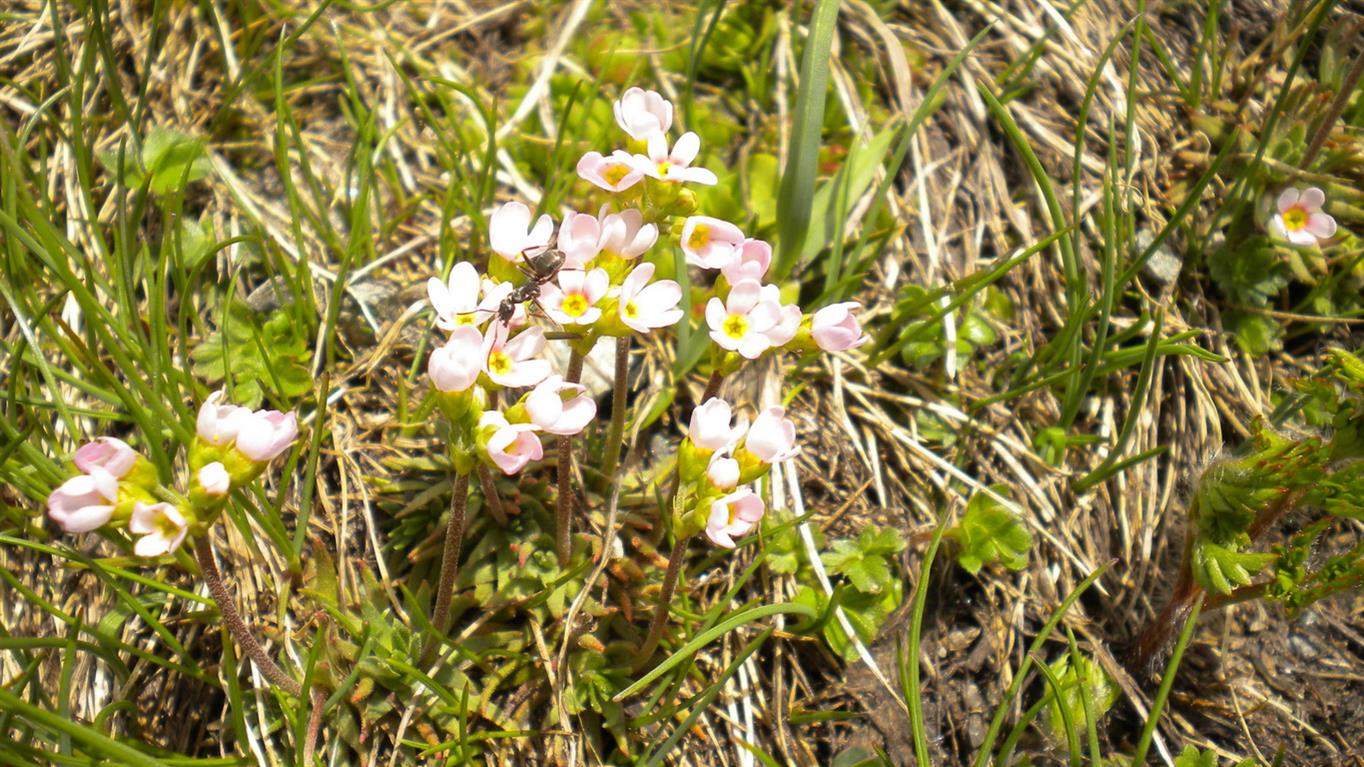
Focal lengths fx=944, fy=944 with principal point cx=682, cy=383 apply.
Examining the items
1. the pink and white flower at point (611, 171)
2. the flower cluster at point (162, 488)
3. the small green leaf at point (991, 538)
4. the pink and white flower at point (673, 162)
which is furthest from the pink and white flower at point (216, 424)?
the small green leaf at point (991, 538)

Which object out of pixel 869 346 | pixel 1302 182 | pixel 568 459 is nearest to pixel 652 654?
pixel 568 459

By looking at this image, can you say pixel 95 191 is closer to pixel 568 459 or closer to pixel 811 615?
pixel 568 459

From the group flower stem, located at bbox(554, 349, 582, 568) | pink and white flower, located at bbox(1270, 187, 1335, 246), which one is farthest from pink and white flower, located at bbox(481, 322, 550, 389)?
pink and white flower, located at bbox(1270, 187, 1335, 246)

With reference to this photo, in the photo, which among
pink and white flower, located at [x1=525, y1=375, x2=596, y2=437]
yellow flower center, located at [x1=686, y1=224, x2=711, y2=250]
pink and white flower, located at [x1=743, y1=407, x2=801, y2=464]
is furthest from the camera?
yellow flower center, located at [x1=686, y1=224, x2=711, y2=250]

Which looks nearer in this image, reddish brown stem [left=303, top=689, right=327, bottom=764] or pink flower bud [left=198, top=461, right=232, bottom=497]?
pink flower bud [left=198, top=461, right=232, bottom=497]

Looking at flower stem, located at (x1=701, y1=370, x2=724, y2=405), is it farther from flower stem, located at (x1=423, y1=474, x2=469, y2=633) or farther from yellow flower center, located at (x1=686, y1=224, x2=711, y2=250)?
flower stem, located at (x1=423, y1=474, x2=469, y2=633)
